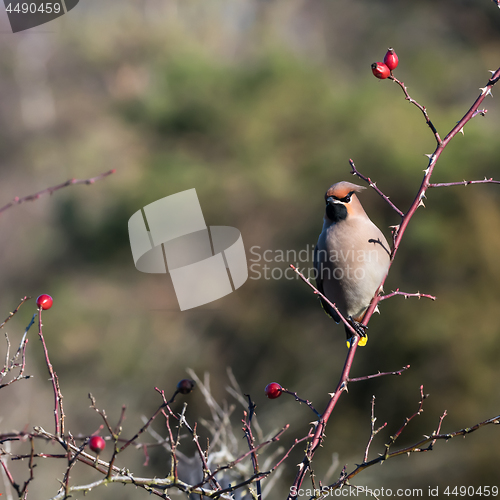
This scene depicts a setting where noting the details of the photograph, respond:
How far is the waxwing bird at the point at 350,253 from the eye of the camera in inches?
106

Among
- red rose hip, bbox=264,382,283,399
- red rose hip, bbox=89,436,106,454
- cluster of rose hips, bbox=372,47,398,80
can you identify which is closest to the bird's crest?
cluster of rose hips, bbox=372,47,398,80

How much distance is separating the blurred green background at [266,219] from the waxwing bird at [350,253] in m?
5.46

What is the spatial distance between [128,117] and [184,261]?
332cm

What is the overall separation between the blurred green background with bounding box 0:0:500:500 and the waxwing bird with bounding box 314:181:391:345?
546 cm

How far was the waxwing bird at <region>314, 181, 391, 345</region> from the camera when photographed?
8.86ft

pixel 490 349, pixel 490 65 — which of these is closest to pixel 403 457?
pixel 490 349

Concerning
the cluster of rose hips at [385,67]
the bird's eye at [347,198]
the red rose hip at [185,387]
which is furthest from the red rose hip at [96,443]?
the bird's eye at [347,198]

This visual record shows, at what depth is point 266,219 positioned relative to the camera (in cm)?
1047

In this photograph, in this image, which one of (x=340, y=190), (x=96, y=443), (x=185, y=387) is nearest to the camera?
(x=96, y=443)

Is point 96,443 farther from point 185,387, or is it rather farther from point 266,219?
point 266,219

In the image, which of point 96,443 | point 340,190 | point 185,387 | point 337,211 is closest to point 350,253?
point 337,211

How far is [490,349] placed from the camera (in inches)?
304

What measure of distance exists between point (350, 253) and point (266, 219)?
7742 mm

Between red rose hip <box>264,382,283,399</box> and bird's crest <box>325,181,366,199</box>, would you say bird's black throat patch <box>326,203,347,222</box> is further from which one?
red rose hip <box>264,382,283,399</box>
